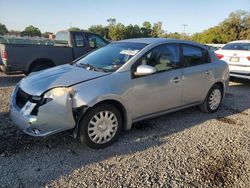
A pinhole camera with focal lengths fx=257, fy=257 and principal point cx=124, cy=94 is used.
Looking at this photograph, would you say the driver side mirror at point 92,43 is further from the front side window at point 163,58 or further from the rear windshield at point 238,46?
the front side window at point 163,58

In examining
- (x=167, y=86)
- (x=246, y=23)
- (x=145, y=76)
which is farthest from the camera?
(x=246, y=23)

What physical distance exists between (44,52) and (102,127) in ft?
17.1

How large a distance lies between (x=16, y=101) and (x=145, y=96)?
6.43 ft

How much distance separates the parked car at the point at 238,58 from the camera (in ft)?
27.0

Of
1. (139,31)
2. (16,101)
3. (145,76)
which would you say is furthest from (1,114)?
(139,31)

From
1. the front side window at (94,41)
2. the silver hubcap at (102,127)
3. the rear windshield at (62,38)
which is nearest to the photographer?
the silver hubcap at (102,127)

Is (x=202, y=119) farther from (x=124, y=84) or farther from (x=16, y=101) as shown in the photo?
(x=16, y=101)

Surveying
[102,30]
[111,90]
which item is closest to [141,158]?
[111,90]

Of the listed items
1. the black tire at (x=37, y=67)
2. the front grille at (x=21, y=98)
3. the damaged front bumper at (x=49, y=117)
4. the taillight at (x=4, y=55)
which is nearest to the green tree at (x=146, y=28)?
the black tire at (x=37, y=67)

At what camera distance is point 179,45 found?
4.78 metres

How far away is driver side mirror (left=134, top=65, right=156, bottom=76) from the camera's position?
153 inches

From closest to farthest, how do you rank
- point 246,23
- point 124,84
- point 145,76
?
point 124,84 → point 145,76 → point 246,23

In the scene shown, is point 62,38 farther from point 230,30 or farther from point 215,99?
point 230,30

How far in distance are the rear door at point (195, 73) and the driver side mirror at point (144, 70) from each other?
1001mm
